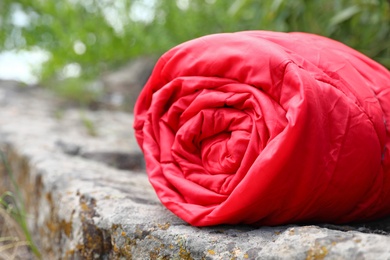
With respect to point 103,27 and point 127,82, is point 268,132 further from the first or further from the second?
point 127,82

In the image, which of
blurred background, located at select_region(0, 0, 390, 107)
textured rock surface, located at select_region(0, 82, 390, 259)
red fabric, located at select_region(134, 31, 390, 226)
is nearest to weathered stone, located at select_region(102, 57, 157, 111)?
blurred background, located at select_region(0, 0, 390, 107)

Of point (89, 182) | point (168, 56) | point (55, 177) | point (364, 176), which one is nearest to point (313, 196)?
point (364, 176)

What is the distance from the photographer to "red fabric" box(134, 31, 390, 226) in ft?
3.04

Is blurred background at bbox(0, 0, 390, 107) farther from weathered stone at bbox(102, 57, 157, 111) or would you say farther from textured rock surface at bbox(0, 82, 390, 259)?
textured rock surface at bbox(0, 82, 390, 259)

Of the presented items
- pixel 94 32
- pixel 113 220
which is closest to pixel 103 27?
pixel 94 32

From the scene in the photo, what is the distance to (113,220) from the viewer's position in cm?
117

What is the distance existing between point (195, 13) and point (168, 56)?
237 centimetres

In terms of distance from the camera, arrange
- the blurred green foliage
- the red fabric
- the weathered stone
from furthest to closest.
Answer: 1. the weathered stone
2. the blurred green foliage
3. the red fabric

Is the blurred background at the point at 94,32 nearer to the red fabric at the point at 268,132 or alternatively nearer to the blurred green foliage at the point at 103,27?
the blurred green foliage at the point at 103,27

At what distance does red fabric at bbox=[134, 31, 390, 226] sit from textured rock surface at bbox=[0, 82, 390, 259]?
57 mm

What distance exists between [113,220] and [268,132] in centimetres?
43

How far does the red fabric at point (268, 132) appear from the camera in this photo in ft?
3.04

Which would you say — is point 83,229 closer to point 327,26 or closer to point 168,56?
point 168,56

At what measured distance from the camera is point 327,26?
8.32ft
